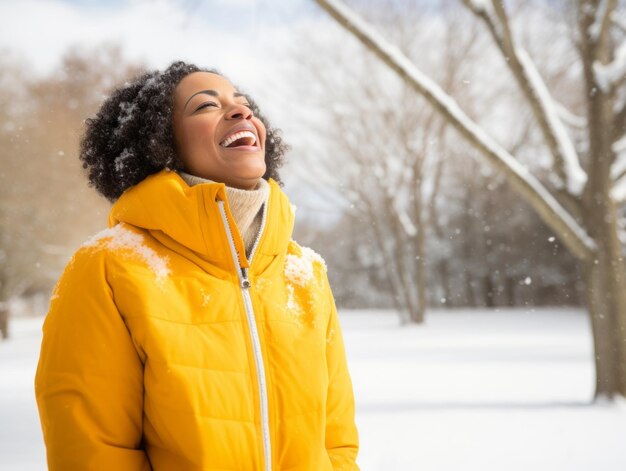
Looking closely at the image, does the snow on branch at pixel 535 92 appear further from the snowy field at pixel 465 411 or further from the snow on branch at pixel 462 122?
the snowy field at pixel 465 411

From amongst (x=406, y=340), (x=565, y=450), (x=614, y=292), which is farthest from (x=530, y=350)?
(x=565, y=450)

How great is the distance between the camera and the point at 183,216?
124cm

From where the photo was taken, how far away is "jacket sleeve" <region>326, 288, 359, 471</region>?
4.67 feet

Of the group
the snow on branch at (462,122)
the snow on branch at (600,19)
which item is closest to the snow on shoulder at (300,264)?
the snow on branch at (462,122)

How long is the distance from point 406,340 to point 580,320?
7.03m

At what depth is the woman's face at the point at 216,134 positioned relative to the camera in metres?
1.36

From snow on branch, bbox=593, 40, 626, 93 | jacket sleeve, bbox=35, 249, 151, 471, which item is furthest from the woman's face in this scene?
snow on branch, bbox=593, 40, 626, 93

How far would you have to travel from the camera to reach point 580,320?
15180 mm

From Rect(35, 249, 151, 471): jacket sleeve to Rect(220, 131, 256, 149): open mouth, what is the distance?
428mm

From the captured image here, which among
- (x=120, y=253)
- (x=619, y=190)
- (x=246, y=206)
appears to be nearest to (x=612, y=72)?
(x=619, y=190)

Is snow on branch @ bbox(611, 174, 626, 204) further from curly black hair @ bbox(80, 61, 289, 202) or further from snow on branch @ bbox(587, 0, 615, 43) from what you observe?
curly black hair @ bbox(80, 61, 289, 202)

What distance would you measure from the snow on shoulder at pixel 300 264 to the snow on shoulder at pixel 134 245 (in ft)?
1.05

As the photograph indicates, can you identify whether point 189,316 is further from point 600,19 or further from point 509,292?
point 509,292

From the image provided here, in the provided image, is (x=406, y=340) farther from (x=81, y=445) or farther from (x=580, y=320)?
(x=81, y=445)
